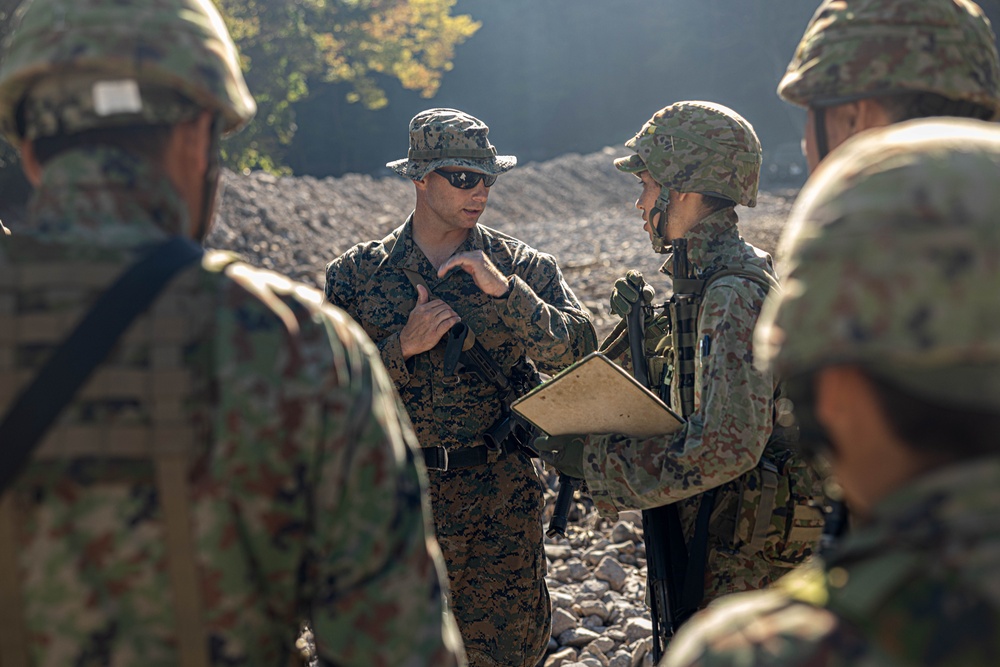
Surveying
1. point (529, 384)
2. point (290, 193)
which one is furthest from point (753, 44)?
point (529, 384)

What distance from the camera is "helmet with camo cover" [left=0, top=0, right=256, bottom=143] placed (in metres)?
1.75

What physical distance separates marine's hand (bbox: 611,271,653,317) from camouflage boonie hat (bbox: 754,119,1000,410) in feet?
8.14

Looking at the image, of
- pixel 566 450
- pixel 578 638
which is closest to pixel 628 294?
pixel 566 450

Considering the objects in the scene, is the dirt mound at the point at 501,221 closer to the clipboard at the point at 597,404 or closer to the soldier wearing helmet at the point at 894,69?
the clipboard at the point at 597,404

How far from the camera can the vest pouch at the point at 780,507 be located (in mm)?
3209

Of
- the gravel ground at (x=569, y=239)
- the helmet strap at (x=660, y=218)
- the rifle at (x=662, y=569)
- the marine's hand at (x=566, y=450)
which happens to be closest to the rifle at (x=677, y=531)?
the rifle at (x=662, y=569)

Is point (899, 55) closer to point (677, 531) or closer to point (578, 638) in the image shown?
point (677, 531)

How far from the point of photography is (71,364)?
5.33ft

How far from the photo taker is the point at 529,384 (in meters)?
4.26

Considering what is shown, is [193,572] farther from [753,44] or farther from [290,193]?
[753,44]

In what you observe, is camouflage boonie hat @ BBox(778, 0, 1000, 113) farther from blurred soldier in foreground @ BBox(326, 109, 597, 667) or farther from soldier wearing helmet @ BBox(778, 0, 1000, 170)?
blurred soldier in foreground @ BBox(326, 109, 597, 667)

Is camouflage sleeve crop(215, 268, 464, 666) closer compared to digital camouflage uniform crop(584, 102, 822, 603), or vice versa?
camouflage sleeve crop(215, 268, 464, 666)

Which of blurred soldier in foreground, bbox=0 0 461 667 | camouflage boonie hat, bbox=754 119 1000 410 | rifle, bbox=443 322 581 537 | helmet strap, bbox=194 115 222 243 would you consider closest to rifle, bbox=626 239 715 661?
rifle, bbox=443 322 581 537

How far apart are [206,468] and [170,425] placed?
0.09m
